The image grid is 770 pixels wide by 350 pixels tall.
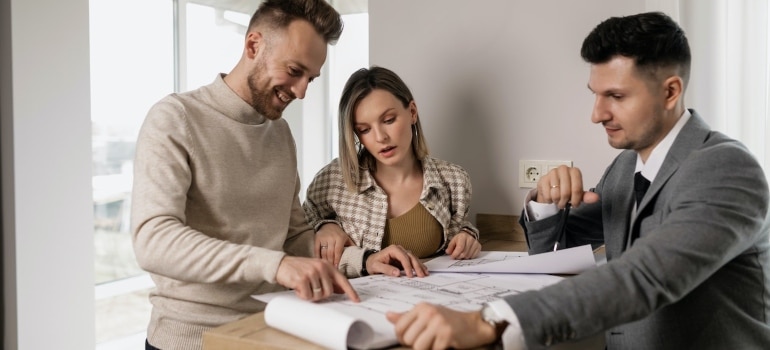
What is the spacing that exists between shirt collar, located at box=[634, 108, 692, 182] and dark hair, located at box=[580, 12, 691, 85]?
0.27 feet

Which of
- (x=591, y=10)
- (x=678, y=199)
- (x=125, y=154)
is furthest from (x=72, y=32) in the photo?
(x=678, y=199)

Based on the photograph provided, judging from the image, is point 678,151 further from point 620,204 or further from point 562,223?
point 562,223

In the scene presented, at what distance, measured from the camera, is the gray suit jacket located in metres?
0.94

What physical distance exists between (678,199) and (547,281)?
280mm

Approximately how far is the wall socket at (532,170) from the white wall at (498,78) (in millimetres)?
19

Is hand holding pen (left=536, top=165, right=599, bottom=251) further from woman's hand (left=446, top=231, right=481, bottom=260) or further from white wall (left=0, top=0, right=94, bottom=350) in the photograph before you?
white wall (left=0, top=0, right=94, bottom=350)

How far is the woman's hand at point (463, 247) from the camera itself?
1628mm

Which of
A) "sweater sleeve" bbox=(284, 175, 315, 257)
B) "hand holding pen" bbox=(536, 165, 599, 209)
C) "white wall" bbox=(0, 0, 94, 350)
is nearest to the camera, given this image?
"hand holding pen" bbox=(536, 165, 599, 209)

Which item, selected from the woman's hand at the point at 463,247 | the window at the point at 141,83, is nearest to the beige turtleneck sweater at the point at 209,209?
the woman's hand at the point at 463,247

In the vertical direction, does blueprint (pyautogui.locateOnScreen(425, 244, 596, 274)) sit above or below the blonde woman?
below

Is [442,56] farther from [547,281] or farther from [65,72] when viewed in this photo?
[65,72]

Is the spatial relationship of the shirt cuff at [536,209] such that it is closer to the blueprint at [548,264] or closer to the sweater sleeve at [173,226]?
the blueprint at [548,264]

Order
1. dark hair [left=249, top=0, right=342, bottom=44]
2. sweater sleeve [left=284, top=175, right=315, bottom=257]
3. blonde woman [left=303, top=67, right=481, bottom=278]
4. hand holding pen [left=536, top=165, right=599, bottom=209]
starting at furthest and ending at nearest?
blonde woman [left=303, top=67, right=481, bottom=278] < sweater sleeve [left=284, top=175, right=315, bottom=257] < dark hair [left=249, top=0, right=342, bottom=44] < hand holding pen [left=536, top=165, right=599, bottom=209]

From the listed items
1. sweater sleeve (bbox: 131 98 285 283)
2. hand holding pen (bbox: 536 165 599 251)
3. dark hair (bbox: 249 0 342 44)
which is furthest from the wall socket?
sweater sleeve (bbox: 131 98 285 283)
